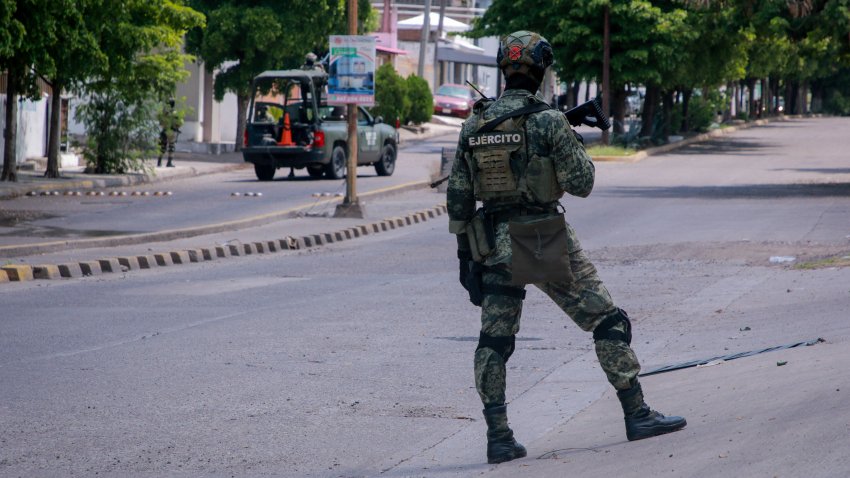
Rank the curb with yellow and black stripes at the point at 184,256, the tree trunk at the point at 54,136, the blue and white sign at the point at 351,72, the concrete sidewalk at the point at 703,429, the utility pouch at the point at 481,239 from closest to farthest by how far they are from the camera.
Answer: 1. the concrete sidewalk at the point at 703,429
2. the utility pouch at the point at 481,239
3. the curb with yellow and black stripes at the point at 184,256
4. the blue and white sign at the point at 351,72
5. the tree trunk at the point at 54,136

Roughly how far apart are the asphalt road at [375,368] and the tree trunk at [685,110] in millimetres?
37859

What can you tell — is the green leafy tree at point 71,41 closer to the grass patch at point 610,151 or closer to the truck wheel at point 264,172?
the truck wheel at point 264,172

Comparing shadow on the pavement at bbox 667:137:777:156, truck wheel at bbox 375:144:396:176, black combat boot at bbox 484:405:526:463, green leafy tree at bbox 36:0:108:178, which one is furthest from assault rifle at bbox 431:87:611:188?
shadow on the pavement at bbox 667:137:777:156

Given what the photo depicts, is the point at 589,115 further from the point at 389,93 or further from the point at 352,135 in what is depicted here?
→ the point at 389,93

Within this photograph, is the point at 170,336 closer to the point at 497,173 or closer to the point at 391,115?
the point at 497,173

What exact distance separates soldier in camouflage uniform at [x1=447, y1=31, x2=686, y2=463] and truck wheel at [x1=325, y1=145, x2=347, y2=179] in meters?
24.7

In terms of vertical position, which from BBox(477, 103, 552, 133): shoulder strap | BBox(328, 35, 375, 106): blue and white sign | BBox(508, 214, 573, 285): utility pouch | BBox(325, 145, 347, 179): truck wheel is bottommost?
BBox(325, 145, 347, 179): truck wheel

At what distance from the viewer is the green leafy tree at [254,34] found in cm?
3834

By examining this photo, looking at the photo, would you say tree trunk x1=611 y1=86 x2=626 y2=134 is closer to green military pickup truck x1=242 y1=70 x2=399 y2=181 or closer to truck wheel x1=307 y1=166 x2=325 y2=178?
green military pickup truck x1=242 y1=70 x2=399 y2=181

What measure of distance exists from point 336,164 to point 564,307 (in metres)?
25.2

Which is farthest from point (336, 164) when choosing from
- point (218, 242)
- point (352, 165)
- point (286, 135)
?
point (218, 242)

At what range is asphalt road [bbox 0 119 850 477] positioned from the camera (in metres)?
6.00

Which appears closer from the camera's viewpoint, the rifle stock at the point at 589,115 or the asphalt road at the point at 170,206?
the rifle stock at the point at 589,115

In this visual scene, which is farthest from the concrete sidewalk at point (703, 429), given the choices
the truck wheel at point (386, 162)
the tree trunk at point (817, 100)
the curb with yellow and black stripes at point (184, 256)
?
the tree trunk at point (817, 100)
